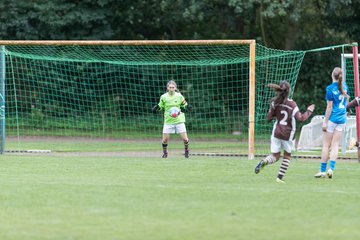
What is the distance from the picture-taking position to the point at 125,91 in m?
28.3

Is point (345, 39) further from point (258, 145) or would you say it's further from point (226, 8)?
point (258, 145)

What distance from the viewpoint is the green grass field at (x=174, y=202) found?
29.2 feet

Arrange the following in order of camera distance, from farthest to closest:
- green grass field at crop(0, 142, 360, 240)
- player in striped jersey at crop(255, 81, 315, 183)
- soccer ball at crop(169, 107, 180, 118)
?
soccer ball at crop(169, 107, 180, 118)
player in striped jersey at crop(255, 81, 315, 183)
green grass field at crop(0, 142, 360, 240)

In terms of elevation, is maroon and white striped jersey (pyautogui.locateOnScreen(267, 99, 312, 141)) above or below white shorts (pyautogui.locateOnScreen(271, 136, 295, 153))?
above

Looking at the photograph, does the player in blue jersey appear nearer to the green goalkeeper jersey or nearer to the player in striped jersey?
the player in striped jersey

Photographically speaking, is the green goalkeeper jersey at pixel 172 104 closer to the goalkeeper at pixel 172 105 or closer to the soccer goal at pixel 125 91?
the goalkeeper at pixel 172 105

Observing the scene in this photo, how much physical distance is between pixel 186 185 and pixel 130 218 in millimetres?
3438

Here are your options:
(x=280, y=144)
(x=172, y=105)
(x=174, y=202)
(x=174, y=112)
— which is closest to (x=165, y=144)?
(x=174, y=112)

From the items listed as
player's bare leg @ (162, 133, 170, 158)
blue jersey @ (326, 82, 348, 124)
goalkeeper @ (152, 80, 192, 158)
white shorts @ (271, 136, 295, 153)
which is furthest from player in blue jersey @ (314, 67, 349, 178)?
goalkeeper @ (152, 80, 192, 158)

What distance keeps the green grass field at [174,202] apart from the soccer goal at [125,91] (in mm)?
9257

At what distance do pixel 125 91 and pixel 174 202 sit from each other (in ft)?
57.3

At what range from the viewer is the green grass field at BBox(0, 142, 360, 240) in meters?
8.91

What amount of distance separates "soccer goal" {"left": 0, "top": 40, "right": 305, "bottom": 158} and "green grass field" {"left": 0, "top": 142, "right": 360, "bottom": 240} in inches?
364

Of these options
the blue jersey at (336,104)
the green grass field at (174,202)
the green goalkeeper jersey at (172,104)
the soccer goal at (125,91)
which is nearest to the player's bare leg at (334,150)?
the blue jersey at (336,104)
